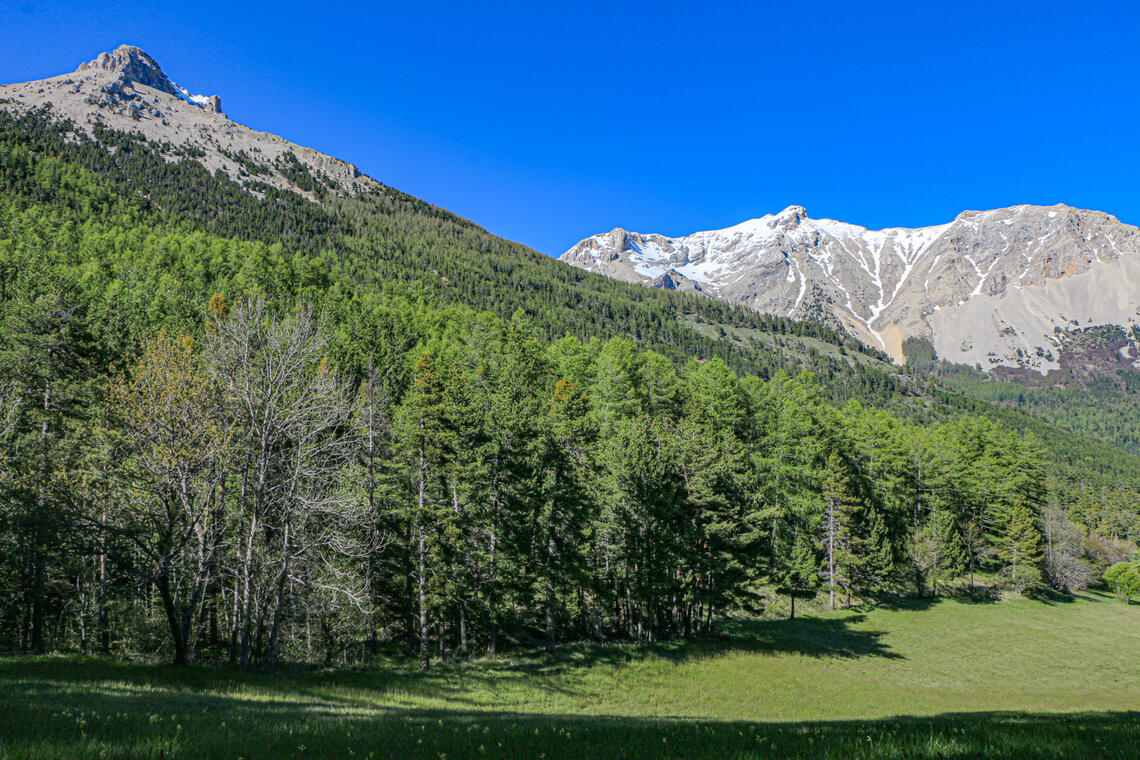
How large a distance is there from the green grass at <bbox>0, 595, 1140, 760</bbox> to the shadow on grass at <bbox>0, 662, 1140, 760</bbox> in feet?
0.16

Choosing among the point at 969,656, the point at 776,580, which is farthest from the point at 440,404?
the point at 969,656

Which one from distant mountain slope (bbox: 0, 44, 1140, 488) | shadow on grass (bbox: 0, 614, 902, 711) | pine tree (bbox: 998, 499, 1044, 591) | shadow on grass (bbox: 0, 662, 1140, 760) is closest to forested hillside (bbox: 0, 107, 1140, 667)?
pine tree (bbox: 998, 499, 1044, 591)

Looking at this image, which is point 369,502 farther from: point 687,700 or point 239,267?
point 239,267

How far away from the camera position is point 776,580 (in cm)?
3906

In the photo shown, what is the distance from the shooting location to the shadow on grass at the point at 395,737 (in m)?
6.46

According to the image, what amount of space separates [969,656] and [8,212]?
516 feet

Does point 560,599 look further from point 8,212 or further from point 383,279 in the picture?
point 8,212

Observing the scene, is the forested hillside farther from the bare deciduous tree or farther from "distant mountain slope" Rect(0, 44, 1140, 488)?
"distant mountain slope" Rect(0, 44, 1140, 488)

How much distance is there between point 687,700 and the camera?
72.5 feet

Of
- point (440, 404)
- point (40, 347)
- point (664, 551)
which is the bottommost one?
point (664, 551)

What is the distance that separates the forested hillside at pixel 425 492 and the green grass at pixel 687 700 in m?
3.23

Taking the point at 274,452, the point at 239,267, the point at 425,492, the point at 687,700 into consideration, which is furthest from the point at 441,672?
the point at 239,267

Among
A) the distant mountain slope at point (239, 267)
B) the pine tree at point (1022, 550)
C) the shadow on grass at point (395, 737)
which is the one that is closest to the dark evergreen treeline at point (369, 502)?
the shadow on grass at point (395, 737)

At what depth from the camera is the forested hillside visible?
60.9ft
